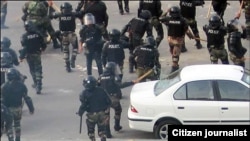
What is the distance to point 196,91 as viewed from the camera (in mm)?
15164

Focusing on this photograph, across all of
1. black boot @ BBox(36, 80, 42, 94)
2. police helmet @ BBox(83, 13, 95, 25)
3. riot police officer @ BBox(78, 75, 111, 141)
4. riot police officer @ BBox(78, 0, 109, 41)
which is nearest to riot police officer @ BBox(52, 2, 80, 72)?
riot police officer @ BBox(78, 0, 109, 41)

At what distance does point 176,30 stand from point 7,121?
5845mm

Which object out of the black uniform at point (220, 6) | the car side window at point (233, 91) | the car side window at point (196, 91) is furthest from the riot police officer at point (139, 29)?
the car side window at point (233, 91)

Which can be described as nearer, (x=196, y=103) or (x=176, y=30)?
(x=196, y=103)

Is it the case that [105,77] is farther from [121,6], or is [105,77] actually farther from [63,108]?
[121,6]

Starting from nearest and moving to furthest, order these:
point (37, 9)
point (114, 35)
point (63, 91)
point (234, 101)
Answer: point (234, 101), point (114, 35), point (63, 91), point (37, 9)

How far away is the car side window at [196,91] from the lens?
15.1 metres

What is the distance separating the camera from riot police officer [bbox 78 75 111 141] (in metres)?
14.9

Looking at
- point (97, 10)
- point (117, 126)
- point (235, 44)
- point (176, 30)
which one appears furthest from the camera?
point (97, 10)

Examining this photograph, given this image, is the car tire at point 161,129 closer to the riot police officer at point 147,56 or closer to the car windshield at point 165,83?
the car windshield at point 165,83

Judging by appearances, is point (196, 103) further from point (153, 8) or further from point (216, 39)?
point (153, 8)

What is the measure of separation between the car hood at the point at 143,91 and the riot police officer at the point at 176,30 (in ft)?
9.84
